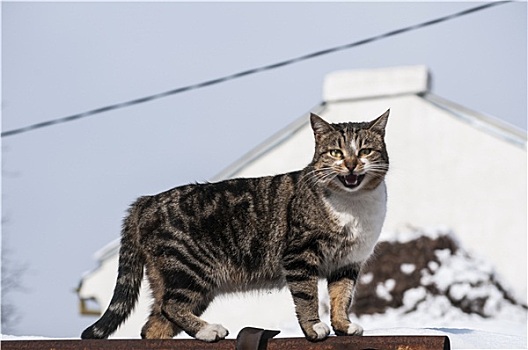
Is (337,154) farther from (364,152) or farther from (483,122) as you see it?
(483,122)

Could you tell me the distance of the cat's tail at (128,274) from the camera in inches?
175

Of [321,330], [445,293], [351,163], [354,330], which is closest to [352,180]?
[351,163]

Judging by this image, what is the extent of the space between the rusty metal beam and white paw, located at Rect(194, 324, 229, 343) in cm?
38

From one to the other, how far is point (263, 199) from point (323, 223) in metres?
0.36

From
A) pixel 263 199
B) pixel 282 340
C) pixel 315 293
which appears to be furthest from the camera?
pixel 263 199

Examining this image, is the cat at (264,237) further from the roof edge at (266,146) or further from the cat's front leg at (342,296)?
the roof edge at (266,146)

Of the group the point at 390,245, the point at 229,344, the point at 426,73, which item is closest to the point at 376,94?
the point at 426,73

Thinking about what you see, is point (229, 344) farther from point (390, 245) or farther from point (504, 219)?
point (504, 219)

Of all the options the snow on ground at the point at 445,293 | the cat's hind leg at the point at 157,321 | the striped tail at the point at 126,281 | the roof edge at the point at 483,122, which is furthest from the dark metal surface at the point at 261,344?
the roof edge at the point at 483,122

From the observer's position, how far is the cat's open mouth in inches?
168

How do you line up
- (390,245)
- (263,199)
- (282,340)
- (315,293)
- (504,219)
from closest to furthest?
(282,340) < (315,293) < (263,199) < (390,245) < (504,219)

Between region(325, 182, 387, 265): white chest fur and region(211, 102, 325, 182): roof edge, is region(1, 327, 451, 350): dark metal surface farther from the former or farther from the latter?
region(211, 102, 325, 182): roof edge

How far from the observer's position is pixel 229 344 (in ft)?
11.3

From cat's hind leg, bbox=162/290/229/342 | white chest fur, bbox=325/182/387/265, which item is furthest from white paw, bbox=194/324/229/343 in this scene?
white chest fur, bbox=325/182/387/265
